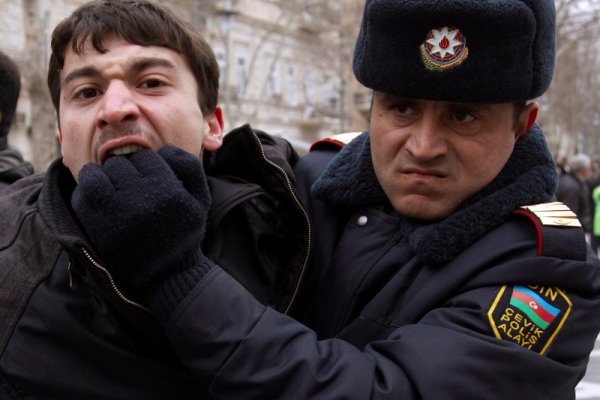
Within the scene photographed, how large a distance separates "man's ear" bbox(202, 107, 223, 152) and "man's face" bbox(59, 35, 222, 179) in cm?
19

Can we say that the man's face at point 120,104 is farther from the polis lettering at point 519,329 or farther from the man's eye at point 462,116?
the polis lettering at point 519,329

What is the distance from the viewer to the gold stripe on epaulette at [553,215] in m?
1.76

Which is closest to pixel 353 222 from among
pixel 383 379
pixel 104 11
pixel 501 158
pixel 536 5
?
pixel 501 158

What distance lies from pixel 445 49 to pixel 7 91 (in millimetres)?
2425

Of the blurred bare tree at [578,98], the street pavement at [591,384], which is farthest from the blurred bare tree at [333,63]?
the street pavement at [591,384]

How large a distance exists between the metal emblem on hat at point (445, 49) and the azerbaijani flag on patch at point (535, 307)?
564mm

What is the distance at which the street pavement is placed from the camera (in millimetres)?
6168

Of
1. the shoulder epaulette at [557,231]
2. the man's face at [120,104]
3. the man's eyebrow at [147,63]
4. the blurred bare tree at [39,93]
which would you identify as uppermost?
the man's eyebrow at [147,63]

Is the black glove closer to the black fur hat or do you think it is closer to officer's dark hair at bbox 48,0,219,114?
officer's dark hair at bbox 48,0,219,114

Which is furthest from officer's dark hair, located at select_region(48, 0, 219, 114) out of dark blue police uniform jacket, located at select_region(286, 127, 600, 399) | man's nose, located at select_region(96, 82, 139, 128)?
dark blue police uniform jacket, located at select_region(286, 127, 600, 399)

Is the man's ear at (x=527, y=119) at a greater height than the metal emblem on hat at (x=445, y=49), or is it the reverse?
the metal emblem on hat at (x=445, y=49)

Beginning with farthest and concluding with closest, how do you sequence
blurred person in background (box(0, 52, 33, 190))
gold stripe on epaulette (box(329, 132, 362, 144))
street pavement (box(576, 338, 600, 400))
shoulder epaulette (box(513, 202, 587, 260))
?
1. street pavement (box(576, 338, 600, 400))
2. blurred person in background (box(0, 52, 33, 190))
3. gold stripe on epaulette (box(329, 132, 362, 144))
4. shoulder epaulette (box(513, 202, 587, 260))

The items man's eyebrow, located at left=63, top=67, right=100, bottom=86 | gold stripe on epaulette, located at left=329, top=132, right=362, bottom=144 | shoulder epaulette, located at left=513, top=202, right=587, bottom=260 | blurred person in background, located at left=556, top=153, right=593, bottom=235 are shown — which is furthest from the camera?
blurred person in background, located at left=556, top=153, right=593, bottom=235

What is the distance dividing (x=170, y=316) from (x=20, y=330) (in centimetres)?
40
